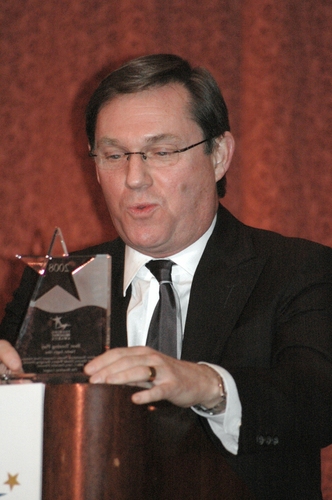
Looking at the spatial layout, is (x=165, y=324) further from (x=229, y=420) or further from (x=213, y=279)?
(x=229, y=420)

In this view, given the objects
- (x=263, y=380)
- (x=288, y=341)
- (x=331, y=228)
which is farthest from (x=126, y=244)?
(x=331, y=228)

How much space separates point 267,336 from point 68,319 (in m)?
0.63

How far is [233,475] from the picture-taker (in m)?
1.29

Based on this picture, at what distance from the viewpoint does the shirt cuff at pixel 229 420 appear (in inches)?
50.7

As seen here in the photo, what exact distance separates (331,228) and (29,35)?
1388 millimetres

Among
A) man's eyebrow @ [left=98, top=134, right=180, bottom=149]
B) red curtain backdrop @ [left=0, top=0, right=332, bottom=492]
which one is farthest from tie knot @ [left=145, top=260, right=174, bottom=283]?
red curtain backdrop @ [left=0, top=0, right=332, bottom=492]

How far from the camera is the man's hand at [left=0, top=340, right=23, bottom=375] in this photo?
121cm

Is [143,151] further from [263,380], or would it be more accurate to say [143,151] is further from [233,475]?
[233,475]

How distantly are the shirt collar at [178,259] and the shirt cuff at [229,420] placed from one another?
25.4 inches

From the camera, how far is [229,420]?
1.30 meters

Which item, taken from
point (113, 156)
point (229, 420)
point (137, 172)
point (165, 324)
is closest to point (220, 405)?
point (229, 420)

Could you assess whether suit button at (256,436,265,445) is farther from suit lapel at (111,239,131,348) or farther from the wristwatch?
suit lapel at (111,239,131,348)

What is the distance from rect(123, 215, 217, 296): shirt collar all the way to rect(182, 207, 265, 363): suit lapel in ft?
0.14

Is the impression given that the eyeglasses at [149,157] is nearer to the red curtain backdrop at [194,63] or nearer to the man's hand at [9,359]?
the man's hand at [9,359]
